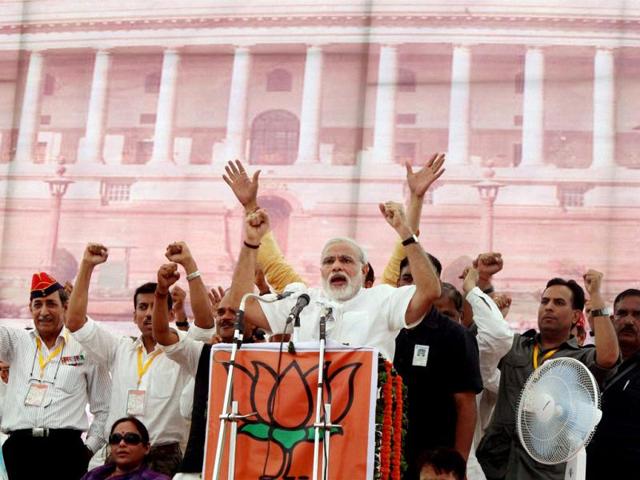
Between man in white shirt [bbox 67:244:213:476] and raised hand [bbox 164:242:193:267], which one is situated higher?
raised hand [bbox 164:242:193:267]

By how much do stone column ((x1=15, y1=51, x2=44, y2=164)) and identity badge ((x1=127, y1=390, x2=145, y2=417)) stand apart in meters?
3.79

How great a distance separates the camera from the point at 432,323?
4.52 metres

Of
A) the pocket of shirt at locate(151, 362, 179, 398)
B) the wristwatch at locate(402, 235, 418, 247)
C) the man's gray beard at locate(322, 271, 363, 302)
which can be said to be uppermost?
the wristwatch at locate(402, 235, 418, 247)

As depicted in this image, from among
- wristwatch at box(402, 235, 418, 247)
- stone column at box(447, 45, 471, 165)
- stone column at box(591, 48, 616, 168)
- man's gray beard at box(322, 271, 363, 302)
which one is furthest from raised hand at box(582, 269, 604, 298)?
stone column at box(447, 45, 471, 165)

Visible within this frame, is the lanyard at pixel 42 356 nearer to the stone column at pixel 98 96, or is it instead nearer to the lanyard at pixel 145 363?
the lanyard at pixel 145 363

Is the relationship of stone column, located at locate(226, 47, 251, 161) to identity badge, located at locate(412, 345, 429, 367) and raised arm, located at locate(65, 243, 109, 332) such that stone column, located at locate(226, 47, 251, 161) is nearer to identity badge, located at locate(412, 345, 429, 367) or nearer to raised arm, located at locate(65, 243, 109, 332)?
raised arm, located at locate(65, 243, 109, 332)

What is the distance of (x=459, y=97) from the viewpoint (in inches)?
320

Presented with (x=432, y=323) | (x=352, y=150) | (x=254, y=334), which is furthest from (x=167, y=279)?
(x=352, y=150)

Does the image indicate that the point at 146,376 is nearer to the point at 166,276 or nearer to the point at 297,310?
the point at 166,276

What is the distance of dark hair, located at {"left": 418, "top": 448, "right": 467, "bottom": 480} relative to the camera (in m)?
4.00

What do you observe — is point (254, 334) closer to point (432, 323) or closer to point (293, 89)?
point (432, 323)

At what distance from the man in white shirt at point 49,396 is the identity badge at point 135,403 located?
1.04 ft

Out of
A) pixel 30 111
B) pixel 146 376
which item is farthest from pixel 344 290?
pixel 30 111

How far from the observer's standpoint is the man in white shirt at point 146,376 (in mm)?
5129
